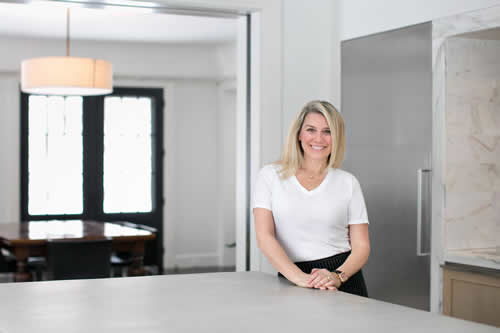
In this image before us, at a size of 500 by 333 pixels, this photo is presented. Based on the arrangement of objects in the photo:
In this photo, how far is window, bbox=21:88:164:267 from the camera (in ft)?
26.1

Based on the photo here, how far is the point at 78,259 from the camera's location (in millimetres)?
4984

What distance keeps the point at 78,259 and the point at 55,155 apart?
3.33 meters

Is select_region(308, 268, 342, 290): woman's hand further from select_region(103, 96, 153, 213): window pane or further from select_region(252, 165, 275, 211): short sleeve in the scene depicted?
select_region(103, 96, 153, 213): window pane

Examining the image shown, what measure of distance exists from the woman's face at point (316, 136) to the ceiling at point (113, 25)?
11.9 feet

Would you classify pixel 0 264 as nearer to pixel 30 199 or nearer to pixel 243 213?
pixel 30 199

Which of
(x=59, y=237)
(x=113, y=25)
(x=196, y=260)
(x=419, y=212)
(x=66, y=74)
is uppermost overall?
(x=113, y=25)

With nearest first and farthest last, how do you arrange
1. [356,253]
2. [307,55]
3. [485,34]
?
[356,253]
[485,34]
[307,55]

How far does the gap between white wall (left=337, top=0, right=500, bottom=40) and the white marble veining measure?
0.23 ft

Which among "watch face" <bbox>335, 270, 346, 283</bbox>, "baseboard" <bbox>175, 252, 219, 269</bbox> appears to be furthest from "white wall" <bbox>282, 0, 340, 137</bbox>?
"baseboard" <bbox>175, 252, 219, 269</bbox>

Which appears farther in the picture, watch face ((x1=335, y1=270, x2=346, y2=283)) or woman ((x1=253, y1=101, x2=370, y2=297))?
woman ((x1=253, y1=101, x2=370, y2=297))

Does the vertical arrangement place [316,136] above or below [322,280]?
above

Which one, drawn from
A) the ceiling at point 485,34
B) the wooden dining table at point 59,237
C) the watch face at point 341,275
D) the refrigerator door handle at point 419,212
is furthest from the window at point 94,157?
the watch face at point 341,275

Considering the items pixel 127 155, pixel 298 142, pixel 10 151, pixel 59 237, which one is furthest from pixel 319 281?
pixel 127 155

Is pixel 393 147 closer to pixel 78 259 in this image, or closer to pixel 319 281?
pixel 319 281
